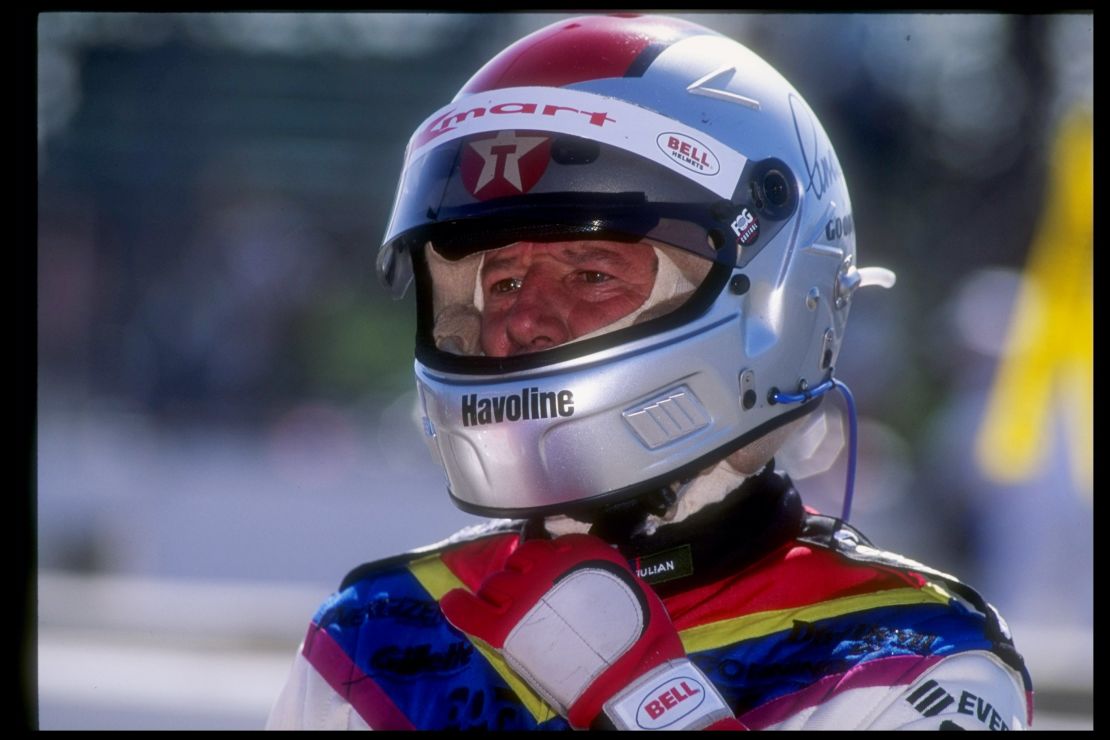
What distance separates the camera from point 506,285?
2080 millimetres

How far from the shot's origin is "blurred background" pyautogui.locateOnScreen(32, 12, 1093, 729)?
256 inches

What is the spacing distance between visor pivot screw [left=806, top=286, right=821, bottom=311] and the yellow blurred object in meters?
4.71

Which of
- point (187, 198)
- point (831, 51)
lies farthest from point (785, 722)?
point (187, 198)

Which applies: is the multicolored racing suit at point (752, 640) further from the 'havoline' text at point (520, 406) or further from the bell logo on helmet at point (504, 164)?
the bell logo on helmet at point (504, 164)

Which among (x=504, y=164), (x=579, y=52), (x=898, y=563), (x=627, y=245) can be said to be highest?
(x=579, y=52)

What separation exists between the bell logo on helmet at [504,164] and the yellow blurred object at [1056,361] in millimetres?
4980

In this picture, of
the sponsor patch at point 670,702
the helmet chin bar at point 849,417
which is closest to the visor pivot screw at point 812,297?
the helmet chin bar at point 849,417

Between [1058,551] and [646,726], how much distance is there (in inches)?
214

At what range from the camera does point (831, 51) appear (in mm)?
8117

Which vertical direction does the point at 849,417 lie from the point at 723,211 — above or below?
below

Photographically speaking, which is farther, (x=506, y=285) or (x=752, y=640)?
(x=506, y=285)

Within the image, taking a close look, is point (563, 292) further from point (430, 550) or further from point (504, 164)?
point (430, 550)

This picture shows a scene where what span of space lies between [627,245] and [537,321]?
7.1 inches

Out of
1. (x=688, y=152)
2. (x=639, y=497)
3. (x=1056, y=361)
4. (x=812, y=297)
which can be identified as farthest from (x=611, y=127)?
(x=1056, y=361)
